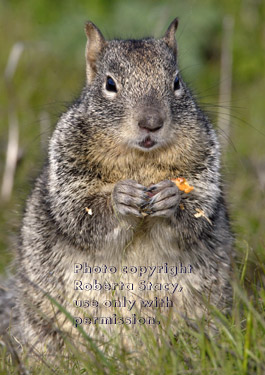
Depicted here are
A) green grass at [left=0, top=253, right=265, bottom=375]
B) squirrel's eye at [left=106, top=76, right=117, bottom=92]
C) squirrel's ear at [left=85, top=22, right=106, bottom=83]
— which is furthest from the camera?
squirrel's ear at [left=85, top=22, right=106, bottom=83]

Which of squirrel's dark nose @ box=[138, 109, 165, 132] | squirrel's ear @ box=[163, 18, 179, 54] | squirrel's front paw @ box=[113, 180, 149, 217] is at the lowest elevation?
squirrel's front paw @ box=[113, 180, 149, 217]

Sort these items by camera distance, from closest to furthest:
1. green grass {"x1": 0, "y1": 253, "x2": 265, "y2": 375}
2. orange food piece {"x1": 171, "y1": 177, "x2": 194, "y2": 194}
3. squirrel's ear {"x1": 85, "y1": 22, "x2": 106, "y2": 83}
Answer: green grass {"x1": 0, "y1": 253, "x2": 265, "y2": 375}
orange food piece {"x1": 171, "y1": 177, "x2": 194, "y2": 194}
squirrel's ear {"x1": 85, "y1": 22, "x2": 106, "y2": 83}

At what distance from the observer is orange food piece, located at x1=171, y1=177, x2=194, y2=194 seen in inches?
175

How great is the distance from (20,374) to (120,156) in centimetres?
157

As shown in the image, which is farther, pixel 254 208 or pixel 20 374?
pixel 254 208

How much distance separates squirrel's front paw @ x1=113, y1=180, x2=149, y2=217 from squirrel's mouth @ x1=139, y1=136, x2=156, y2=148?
0.26 metres

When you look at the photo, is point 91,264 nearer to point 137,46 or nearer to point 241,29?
point 137,46

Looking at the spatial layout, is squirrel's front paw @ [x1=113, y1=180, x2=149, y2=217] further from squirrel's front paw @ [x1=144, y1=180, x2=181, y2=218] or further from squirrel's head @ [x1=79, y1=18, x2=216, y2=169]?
squirrel's head @ [x1=79, y1=18, x2=216, y2=169]

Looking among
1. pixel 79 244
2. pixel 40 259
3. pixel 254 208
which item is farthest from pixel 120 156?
pixel 254 208

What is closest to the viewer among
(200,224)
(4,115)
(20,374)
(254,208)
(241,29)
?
(20,374)

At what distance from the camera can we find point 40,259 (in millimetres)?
4867

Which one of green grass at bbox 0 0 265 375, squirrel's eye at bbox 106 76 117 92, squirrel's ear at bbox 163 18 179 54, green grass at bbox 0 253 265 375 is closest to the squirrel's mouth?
squirrel's eye at bbox 106 76 117 92

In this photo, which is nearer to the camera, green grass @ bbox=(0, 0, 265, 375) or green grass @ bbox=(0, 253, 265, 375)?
green grass @ bbox=(0, 253, 265, 375)

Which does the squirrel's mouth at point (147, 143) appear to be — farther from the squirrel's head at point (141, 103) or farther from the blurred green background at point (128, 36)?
the blurred green background at point (128, 36)
